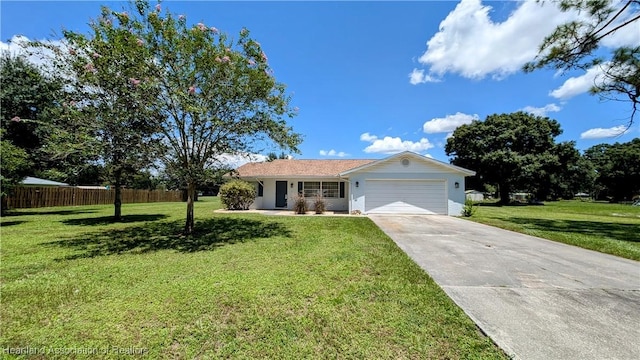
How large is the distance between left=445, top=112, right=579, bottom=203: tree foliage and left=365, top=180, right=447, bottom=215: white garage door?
1342 centimetres

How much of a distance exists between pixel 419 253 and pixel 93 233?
1018 cm

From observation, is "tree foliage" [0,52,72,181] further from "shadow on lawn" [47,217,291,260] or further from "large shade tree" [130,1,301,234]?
"large shade tree" [130,1,301,234]

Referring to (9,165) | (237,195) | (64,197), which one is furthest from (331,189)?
(64,197)

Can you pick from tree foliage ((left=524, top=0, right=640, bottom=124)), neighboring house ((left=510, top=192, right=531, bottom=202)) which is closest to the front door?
tree foliage ((left=524, top=0, right=640, bottom=124))

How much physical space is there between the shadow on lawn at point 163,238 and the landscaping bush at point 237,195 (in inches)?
241

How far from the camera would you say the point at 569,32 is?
8844 mm

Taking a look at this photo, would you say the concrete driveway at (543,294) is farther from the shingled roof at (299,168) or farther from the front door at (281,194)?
the front door at (281,194)

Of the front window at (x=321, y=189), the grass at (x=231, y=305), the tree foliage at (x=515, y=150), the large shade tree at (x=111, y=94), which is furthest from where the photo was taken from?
the tree foliage at (x=515, y=150)

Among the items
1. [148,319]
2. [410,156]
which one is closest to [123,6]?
[148,319]

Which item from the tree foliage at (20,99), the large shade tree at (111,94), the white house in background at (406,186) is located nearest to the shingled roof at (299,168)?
the white house in background at (406,186)

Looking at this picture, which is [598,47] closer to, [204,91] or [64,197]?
[204,91]

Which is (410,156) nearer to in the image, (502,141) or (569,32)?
(569,32)

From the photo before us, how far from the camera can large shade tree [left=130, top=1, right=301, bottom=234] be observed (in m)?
6.93

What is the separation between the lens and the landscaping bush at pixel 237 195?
16609 millimetres
